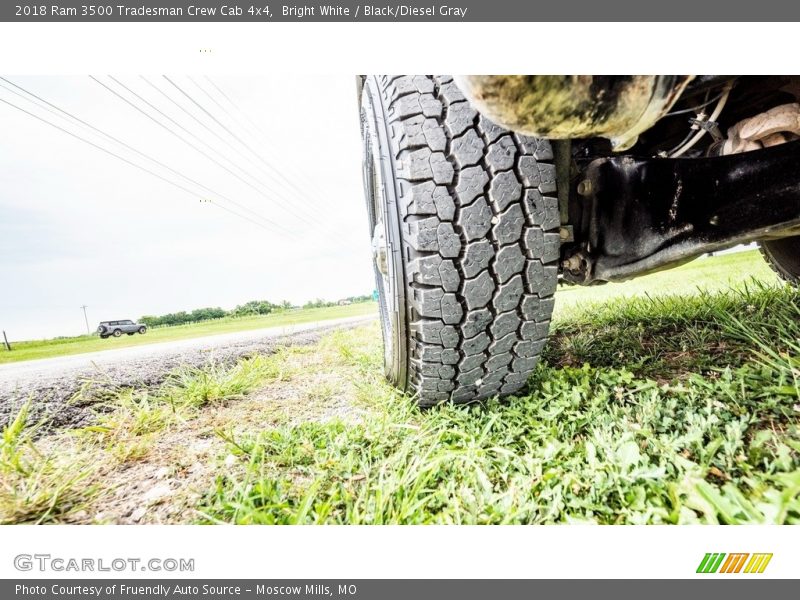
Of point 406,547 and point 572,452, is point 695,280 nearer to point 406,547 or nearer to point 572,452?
point 572,452

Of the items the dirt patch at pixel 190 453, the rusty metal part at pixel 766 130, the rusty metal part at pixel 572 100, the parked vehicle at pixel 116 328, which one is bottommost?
the dirt patch at pixel 190 453

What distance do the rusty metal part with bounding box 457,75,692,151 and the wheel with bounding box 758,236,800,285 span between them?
1.91m

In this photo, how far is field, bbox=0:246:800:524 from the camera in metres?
0.56

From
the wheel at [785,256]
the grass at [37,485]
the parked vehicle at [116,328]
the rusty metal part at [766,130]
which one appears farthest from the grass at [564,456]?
the parked vehicle at [116,328]

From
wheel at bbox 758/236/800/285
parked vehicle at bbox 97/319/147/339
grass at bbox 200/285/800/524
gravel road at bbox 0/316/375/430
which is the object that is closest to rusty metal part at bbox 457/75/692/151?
grass at bbox 200/285/800/524

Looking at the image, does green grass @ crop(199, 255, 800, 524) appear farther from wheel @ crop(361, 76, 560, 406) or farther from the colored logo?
wheel @ crop(361, 76, 560, 406)

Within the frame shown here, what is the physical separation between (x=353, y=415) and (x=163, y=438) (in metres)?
0.54

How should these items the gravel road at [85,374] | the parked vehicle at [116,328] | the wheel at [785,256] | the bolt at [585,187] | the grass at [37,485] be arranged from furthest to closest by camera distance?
the wheel at [785,256]
the parked vehicle at [116,328]
the gravel road at [85,374]
the bolt at [585,187]
the grass at [37,485]

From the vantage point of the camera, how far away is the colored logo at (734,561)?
0.48m

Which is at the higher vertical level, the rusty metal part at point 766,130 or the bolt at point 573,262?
the rusty metal part at point 766,130

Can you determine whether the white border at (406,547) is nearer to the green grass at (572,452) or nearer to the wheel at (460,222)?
the green grass at (572,452)

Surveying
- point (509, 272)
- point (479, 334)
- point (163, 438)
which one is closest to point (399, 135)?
point (509, 272)

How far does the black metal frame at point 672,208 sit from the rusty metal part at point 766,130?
0.06 metres

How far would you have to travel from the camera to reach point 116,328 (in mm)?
1415
